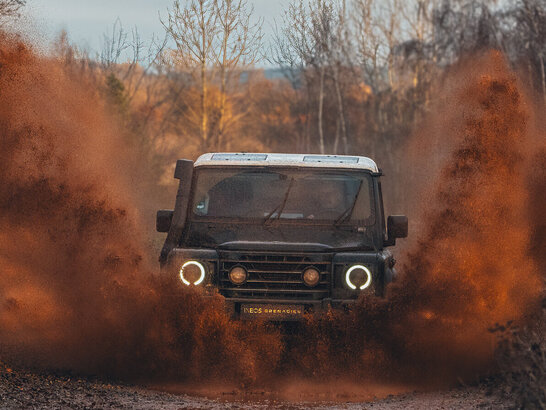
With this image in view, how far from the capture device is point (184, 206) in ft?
29.2

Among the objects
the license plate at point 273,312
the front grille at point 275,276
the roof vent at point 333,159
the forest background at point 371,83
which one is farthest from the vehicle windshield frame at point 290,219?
the forest background at point 371,83

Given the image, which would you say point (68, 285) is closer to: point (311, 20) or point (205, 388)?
point (205, 388)

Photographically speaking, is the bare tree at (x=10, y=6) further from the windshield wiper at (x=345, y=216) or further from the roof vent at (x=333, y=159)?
the windshield wiper at (x=345, y=216)

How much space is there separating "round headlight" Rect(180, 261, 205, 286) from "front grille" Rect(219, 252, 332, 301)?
0.60ft

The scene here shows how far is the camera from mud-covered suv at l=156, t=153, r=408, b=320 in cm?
805

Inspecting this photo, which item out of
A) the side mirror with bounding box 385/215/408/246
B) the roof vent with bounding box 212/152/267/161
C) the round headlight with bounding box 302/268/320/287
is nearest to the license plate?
the round headlight with bounding box 302/268/320/287

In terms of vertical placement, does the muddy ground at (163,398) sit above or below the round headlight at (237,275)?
below

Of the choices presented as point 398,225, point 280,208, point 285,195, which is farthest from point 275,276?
point 398,225

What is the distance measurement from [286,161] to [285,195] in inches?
15.0

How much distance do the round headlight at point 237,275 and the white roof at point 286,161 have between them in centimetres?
133

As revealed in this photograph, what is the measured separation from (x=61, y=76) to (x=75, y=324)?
5466 mm

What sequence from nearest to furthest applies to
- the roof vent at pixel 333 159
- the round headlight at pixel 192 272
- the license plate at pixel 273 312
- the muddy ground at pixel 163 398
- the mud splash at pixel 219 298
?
the muddy ground at pixel 163 398, the mud splash at pixel 219 298, the license plate at pixel 273 312, the round headlight at pixel 192 272, the roof vent at pixel 333 159

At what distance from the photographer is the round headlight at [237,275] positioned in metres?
8.05

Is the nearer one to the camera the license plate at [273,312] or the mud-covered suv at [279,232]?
the license plate at [273,312]
